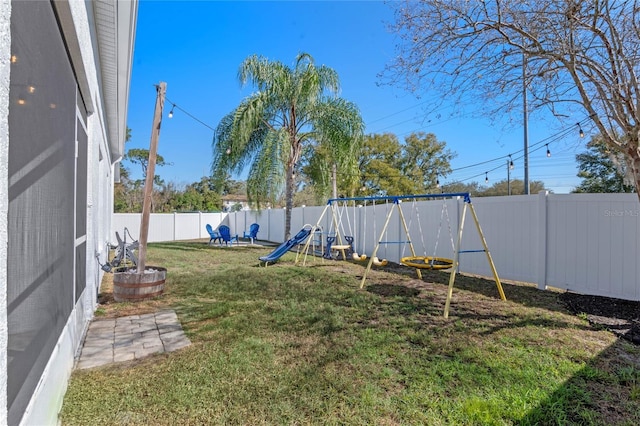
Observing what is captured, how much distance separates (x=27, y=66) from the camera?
138 centimetres

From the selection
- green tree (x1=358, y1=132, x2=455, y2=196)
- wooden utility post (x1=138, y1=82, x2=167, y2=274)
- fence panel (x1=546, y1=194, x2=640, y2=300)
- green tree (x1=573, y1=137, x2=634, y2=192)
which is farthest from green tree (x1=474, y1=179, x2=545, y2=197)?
wooden utility post (x1=138, y1=82, x2=167, y2=274)

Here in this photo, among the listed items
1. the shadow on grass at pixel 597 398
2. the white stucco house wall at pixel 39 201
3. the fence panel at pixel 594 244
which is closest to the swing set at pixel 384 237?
the fence panel at pixel 594 244

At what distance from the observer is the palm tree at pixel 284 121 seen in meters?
10.8

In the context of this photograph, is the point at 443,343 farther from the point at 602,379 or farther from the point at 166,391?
the point at 166,391

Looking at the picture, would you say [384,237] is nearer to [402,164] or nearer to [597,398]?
[597,398]

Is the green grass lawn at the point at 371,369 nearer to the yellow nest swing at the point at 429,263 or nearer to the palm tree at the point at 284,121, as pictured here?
the yellow nest swing at the point at 429,263

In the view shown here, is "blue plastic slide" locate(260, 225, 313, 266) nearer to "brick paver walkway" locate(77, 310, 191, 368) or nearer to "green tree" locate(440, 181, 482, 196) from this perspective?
Result: "brick paver walkway" locate(77, 310, 191, 368)

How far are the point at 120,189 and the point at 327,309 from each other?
92.7ft

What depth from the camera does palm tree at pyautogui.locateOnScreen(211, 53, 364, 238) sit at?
10.8 m

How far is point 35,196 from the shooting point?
5.10 ft

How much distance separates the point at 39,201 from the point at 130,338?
96.7 inches

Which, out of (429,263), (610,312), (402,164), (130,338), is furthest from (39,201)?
(402,164)

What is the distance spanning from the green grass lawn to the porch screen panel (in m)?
0.86

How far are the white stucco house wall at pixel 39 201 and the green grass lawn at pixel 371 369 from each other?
659 mm
